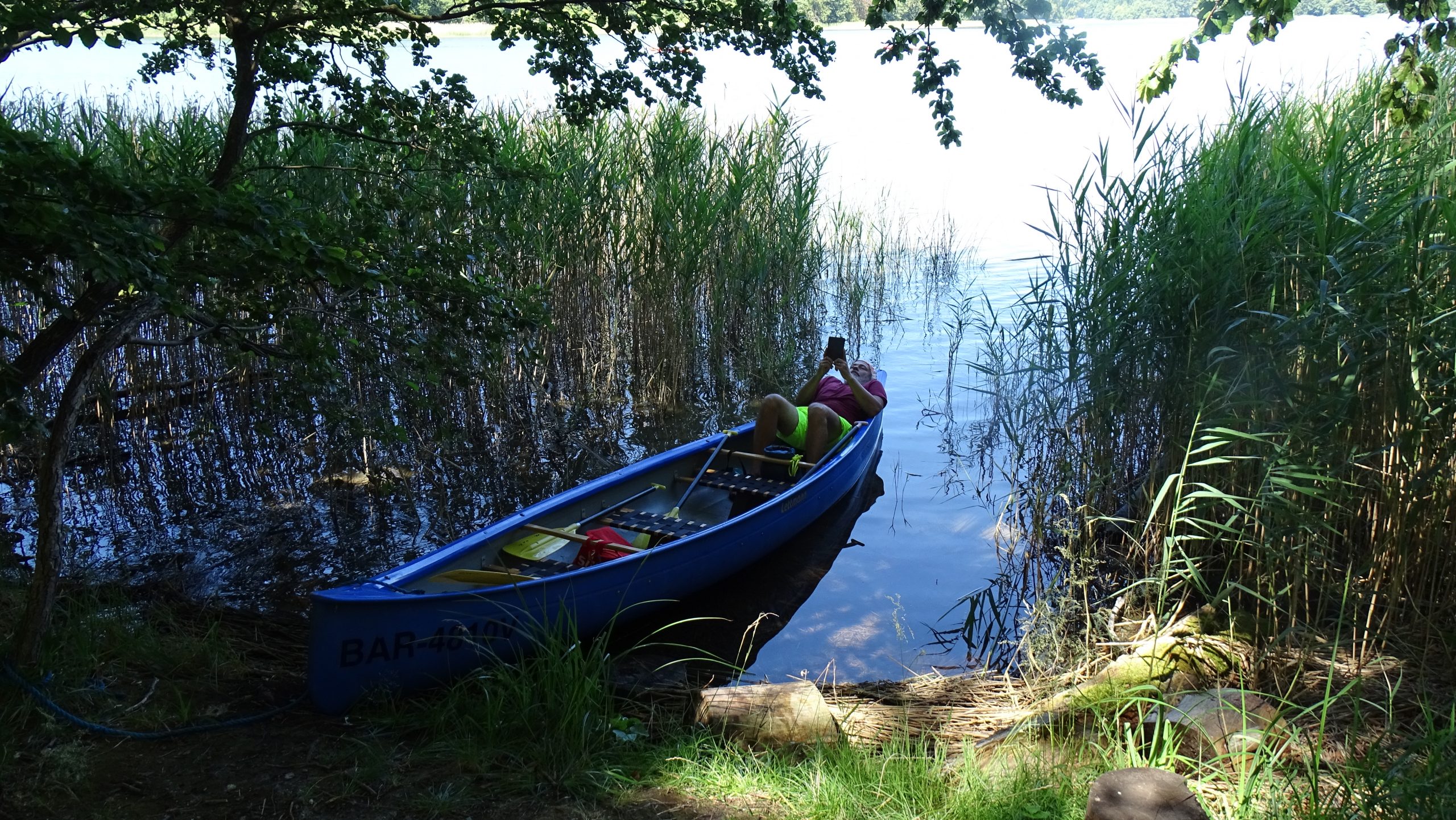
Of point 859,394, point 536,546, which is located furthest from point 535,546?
point 859,394

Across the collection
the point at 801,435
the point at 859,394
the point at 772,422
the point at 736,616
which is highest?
the point at 859,394

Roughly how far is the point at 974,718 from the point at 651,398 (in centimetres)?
507

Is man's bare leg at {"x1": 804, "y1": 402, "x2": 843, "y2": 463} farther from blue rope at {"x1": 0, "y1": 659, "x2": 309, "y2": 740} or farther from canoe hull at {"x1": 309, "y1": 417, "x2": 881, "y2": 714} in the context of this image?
blue rope at {"x1": 0, "y1": 659, "x2": 309, "y2": 740}

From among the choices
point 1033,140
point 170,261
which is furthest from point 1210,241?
point 1033,140

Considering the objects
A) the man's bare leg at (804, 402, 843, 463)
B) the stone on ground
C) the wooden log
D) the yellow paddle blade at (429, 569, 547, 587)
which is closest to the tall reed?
the stone on ground

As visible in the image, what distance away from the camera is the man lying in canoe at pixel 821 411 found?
6398 millimetres

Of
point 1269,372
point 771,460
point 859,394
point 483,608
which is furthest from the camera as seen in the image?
point 859,394

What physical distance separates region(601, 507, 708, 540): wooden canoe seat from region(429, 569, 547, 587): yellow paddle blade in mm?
896

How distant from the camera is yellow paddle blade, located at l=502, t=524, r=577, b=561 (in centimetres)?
488

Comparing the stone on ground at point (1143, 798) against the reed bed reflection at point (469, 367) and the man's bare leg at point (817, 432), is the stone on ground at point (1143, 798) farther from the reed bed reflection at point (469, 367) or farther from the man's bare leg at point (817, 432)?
the man's bare leg at point (817, 432)

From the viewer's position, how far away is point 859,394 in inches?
270

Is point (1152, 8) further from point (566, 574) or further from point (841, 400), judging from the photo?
point (566, 574)

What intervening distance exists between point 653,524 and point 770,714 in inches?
77.8

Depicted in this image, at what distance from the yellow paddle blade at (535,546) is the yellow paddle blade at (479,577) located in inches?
16.2
